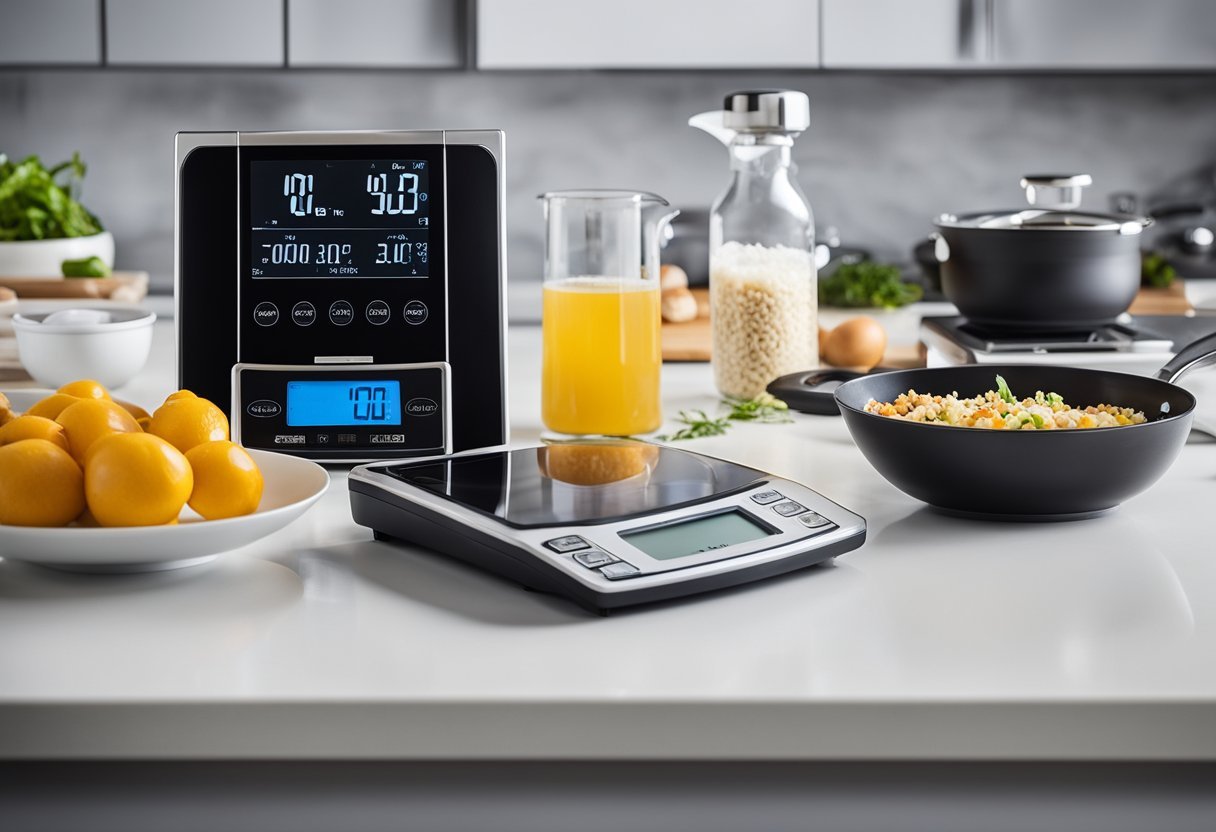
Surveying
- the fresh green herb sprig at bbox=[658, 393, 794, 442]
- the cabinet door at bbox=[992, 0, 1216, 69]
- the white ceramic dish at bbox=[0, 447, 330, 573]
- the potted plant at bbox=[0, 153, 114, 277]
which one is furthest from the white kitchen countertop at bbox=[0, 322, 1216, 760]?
the cabinet door at bbox=[992, 0, 1216, 69]

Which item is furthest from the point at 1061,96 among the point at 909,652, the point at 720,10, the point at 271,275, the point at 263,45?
the point at 909,652

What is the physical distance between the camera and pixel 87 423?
2.86 ft

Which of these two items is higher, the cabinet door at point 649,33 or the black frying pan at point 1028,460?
the cabinet door at point 649,33

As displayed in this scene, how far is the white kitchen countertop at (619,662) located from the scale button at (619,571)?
3 centimetres

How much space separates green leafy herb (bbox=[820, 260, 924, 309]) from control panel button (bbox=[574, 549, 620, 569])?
6.74 ft

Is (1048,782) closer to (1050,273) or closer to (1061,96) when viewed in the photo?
(1050,273)

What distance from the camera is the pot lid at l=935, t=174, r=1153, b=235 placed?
1460 millimetres

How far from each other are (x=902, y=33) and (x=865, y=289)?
22.3 inches

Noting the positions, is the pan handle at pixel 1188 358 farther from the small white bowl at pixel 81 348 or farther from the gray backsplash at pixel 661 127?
the gray backsplash at pixel 661 127

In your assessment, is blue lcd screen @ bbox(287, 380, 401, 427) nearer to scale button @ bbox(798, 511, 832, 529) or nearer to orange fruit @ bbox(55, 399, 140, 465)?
orange fruit @ bbox(55, 399, 140, 465)

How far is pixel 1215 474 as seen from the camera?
44.6 inches

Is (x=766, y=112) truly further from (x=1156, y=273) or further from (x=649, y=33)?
(x=1156, y=273)

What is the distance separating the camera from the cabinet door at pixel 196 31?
9.32ft

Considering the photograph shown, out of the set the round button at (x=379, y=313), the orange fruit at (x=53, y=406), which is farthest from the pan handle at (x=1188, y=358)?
the orange fruit at (x=53, y=406)
